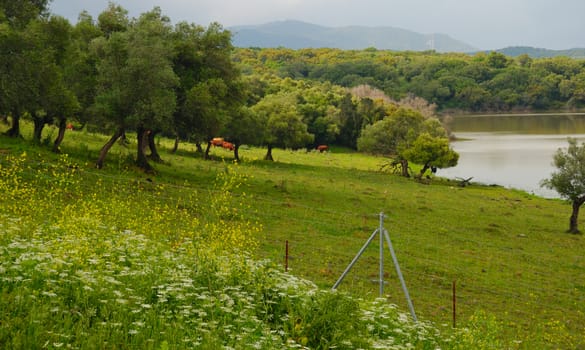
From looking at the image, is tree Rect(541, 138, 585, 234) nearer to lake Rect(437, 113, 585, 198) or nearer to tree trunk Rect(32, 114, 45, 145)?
lake Rect(437, 113, 585, 198)

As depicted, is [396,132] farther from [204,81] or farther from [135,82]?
[135,82]

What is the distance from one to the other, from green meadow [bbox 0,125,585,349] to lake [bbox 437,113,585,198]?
1465 centimetres

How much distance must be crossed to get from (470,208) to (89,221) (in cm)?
3313

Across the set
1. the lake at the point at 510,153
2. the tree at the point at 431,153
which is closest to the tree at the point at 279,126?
the tree at the point at 431,153

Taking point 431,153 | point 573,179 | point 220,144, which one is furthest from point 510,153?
point 573,179

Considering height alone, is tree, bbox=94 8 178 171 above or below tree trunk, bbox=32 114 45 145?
above

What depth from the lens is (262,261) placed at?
1151 centimetres

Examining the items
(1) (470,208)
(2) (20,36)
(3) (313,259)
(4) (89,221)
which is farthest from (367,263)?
(1) (470,208)

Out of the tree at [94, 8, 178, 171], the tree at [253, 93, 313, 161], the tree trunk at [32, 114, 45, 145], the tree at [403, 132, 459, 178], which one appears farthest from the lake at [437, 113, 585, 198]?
the tree trunk at [32, 114, 45, 145]

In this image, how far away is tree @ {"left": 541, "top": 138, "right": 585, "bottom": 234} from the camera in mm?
35812

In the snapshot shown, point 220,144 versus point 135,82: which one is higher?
point 135,82

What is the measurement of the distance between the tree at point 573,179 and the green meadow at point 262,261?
1465 mm

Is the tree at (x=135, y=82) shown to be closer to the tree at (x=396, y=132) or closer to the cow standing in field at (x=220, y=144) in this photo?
the cow standing in field at (x=220, y=144)

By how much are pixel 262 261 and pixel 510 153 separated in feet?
268
